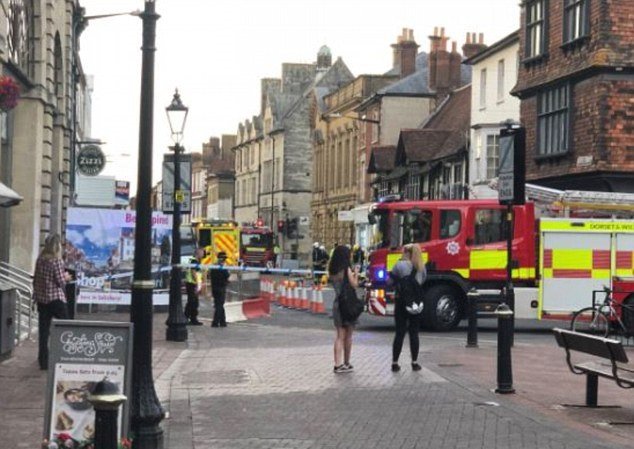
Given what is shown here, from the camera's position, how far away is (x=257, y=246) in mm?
61812

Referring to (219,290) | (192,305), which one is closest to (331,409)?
(219,290)

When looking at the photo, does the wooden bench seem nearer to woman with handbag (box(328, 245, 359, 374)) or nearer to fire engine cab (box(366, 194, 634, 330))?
woman with handbag (box(328, 245, 359, 374))

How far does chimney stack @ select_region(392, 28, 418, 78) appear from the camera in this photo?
66.1 meters

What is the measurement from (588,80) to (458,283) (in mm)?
10840

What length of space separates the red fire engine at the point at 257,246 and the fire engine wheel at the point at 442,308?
36.7 metres

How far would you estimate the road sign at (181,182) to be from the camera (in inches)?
874

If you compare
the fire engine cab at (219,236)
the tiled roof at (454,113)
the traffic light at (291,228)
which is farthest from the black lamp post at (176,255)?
the traffic light at (291,228)

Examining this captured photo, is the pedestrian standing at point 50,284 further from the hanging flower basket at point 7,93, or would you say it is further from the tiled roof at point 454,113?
the tiled roof at point 454,113

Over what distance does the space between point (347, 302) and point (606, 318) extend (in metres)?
8.38

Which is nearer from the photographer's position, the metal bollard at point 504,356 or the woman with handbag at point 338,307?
the metal bollard at point 504,356

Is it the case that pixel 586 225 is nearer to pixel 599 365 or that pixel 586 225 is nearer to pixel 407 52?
pixel 599 365

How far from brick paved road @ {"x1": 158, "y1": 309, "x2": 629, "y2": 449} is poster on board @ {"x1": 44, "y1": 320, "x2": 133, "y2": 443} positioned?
1637 millimetres

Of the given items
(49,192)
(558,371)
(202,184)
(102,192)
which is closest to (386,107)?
(102,192)

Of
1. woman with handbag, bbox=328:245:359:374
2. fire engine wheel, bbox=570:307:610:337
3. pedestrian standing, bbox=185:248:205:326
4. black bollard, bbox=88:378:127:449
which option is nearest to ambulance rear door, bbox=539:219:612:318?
fire engine wheel, bbox=570:307:610:337
